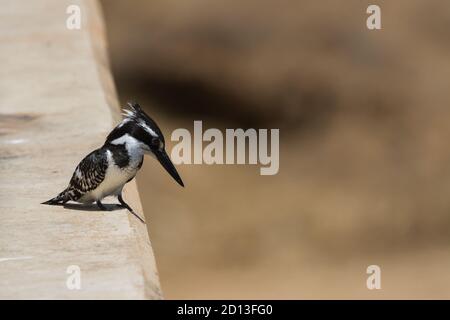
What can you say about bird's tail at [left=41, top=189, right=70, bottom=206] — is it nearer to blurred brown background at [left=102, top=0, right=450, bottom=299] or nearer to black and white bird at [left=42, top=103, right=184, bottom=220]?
black and white bird at [left=42, top=103, right=184, bottom=220]

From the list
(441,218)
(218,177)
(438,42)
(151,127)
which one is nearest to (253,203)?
(218,177)

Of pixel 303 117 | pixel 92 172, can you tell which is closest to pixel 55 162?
pixel 92 172

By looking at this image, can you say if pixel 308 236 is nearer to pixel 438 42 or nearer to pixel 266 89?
pixel 266 89

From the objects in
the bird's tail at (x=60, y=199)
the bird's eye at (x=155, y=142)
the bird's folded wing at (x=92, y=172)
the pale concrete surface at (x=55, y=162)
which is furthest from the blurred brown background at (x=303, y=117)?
the bird's eye at (x=155, y=142)

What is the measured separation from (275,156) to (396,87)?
5.02 ft

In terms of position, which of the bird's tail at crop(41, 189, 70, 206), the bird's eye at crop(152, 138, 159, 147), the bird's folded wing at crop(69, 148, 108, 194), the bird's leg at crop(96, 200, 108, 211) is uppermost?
the bird's eye at crop(152, 138, 159, 147)

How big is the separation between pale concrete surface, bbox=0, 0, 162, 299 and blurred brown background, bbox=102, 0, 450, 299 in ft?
10.2

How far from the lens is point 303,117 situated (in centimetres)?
1146

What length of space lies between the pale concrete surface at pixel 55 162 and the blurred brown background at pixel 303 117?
122 inches

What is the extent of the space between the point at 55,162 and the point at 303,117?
6.88 metres

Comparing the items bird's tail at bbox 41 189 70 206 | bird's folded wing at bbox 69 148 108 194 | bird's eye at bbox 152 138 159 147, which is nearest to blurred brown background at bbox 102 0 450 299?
bird's tail at bbox 41 189 70 206

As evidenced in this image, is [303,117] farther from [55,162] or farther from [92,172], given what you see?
[92,172]

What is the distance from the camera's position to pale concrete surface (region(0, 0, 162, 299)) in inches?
139

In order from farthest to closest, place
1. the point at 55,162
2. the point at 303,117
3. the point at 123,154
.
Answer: the point at 303,117 < the point at 55,162 < the point at 123,154
